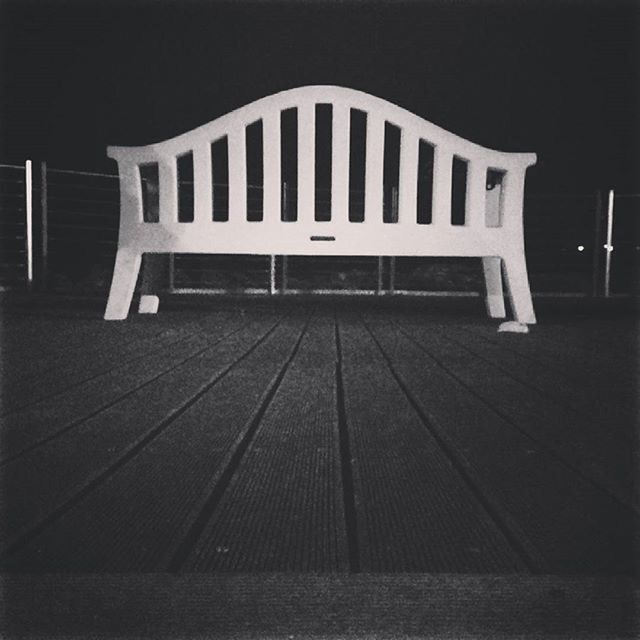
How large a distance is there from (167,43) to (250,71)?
24.3 inches

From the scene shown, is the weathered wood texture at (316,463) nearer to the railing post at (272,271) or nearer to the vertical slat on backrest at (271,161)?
the vertical slat on backrest at (271,161)

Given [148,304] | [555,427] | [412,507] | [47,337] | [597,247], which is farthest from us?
[597,247]

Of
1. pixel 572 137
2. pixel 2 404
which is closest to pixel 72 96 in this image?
pixel 572 137

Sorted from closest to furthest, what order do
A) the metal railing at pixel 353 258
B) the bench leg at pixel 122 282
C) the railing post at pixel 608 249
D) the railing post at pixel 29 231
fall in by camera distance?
the bench leg at pixel 122 282 < the railing post at pixel 29 231 < the railing post at pixel 608 249 < the metal railing at pixel 353 258

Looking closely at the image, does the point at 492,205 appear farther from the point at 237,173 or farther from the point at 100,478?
the point at 100,478

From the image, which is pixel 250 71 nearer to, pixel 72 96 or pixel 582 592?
pixel 72 96

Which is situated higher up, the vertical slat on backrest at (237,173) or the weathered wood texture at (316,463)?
the vertical slat on backrest at (237,173)

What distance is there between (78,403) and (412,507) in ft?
1.95

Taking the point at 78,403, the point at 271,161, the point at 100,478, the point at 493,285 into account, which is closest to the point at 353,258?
the point at 493,285

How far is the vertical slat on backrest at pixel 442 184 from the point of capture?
197cm

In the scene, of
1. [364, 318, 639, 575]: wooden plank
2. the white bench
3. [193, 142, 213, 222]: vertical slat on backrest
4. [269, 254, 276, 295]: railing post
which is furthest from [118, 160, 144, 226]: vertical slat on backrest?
[269, 254, 276, 295]: railing post

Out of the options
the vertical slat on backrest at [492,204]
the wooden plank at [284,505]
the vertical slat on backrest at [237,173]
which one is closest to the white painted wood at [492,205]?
the vertical slat on backrest at [492,204]

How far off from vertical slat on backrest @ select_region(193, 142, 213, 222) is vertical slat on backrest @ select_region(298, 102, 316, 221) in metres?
0.26

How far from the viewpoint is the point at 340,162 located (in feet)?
6.42
